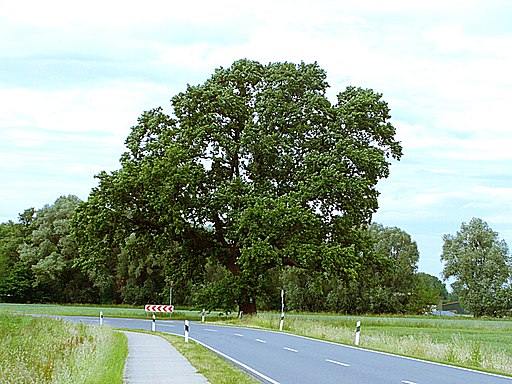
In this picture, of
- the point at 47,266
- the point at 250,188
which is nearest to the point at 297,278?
the point at 47,266

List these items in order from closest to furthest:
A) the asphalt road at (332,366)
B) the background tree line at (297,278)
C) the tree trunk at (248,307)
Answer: the asphalt road at (332,366) < the tree trunk at (248,307) < the background tree line at (297,278)

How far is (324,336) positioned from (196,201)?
16.6 meters

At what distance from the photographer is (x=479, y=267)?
86.7 metres

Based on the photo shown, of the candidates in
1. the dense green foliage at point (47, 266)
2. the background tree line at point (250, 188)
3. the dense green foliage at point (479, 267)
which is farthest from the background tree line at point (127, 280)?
the background tree line at point (250, 188)

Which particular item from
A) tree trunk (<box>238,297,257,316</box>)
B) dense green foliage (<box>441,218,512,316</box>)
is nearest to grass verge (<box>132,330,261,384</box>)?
tree trunk (<box>238,297,257,316</box>)

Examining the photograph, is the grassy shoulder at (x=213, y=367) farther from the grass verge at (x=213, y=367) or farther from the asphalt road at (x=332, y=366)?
the asphalt road at (x=332, y=366)

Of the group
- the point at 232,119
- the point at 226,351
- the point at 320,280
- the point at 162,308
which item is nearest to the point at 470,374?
the point at 226,351

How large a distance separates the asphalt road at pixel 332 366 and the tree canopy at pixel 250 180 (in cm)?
1585

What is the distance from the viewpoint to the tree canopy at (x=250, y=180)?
1594 inches

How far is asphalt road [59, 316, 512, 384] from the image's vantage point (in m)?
14.4

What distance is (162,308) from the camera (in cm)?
3434

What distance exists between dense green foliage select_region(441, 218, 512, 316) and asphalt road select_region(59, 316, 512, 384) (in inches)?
2540

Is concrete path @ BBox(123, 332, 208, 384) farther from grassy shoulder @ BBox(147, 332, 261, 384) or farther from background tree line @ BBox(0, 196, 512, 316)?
background tree line @ BBox(0, 196, 512, 316)

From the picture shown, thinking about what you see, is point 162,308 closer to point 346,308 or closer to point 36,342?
point 36,342
